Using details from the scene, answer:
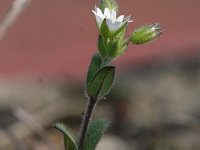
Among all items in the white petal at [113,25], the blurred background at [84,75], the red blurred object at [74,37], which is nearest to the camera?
the white petal at [113,25]

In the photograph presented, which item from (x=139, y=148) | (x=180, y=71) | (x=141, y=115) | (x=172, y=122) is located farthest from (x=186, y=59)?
(x=139, y=148)

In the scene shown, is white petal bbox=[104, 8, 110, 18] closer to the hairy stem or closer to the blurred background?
the hairy stem

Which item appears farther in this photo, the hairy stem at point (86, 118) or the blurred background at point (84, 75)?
the blurred background at point (84, 75)

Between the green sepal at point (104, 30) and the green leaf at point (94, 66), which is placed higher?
the green sepal at point (104, 30)

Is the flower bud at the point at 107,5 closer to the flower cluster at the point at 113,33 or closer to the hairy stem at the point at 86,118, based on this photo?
the flower cluster at the point at 113,33

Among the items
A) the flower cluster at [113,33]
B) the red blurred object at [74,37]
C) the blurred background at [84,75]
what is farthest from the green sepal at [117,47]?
the red blurred object at [74,37]

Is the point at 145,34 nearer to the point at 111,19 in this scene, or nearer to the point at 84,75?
the point at 111,19
